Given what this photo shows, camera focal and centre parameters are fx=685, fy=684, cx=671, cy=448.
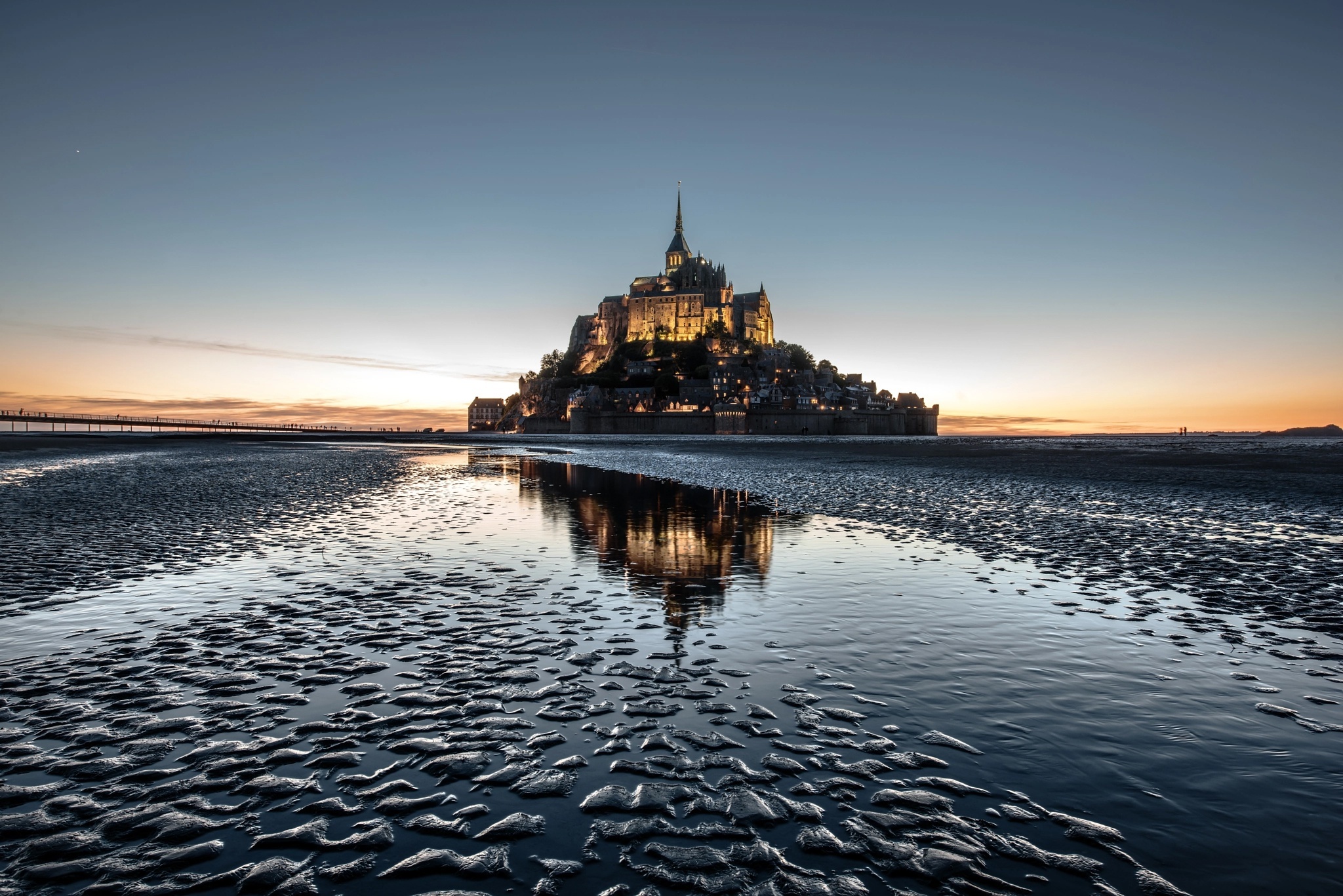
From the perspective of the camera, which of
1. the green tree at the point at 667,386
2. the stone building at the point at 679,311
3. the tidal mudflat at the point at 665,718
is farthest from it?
the stone building at the point at 679,311

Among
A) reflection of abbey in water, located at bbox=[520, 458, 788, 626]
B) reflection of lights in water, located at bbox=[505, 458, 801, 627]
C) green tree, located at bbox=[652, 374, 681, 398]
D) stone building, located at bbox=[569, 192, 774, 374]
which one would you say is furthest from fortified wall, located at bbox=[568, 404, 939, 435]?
reflection of abbey in water, located at bbox=[520, 458, 788, 626]

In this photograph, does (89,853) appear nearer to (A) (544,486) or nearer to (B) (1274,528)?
(B) (1274,528)

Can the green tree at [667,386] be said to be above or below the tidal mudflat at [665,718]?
above

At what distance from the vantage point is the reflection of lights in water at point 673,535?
425 inches

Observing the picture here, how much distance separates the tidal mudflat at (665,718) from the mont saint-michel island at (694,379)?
136 metres

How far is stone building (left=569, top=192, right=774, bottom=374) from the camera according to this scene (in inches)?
6727

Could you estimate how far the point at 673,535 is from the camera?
1571 centimetres

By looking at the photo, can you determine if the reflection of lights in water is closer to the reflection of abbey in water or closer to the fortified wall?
the reflection of abbey in water

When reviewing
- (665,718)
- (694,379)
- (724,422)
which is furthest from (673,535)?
(694,379)

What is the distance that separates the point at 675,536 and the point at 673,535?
0.63 ft

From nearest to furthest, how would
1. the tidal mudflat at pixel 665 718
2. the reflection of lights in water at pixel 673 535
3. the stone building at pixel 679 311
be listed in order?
the tidal mudflat at pixel 665 718 → the reflection of lights in water at pixel 673 535 → the stone building at pixel 679 311

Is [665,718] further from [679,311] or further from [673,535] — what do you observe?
[679,311]

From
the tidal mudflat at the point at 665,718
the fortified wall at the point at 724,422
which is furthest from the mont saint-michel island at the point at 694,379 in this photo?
the tidal mudflat at the point at 665,718

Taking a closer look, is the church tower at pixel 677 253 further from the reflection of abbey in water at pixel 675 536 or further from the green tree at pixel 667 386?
the reflection of abbey in water at pixel 675 536
